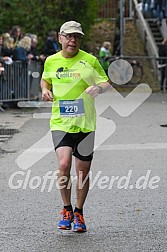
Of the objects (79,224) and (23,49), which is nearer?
(79,224)

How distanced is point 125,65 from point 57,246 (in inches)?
735

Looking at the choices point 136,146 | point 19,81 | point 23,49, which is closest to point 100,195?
point 136,146

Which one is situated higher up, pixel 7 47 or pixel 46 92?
pixel 46 92

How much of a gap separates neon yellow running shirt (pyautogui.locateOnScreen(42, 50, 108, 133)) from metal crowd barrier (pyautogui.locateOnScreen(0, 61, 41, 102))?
11.2 m

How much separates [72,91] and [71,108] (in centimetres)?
17

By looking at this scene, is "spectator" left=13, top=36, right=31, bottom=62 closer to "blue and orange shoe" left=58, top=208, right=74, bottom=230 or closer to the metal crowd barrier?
the metal crowd barrier

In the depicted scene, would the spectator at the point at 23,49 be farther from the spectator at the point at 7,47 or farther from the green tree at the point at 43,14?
the green tree at the point at 43,14

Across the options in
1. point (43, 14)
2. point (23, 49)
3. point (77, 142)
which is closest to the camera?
point (77, 142)

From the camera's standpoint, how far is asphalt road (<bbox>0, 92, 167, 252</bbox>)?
7.18 meters

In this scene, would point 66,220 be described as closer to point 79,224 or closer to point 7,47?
point 79,224

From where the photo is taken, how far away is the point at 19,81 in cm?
1939

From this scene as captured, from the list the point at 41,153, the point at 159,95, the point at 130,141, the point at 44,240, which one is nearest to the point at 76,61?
the point at 44,240

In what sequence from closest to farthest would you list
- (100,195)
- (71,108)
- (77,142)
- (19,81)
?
(71,108) < (77,142) < (100,195) < (19,81)

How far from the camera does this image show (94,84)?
759cm
